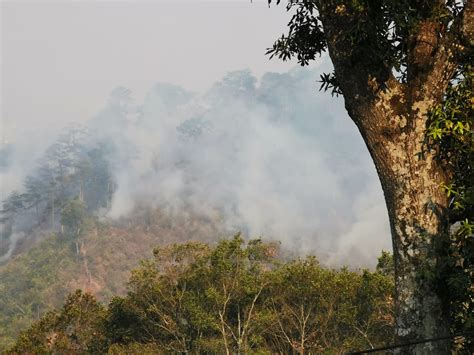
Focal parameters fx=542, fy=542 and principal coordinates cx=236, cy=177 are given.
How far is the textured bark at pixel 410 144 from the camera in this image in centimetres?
418

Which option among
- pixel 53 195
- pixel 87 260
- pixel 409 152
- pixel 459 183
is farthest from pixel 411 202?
pixel 53 195

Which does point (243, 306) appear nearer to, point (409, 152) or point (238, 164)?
point (409, 152)

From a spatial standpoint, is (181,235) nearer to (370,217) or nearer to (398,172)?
(370,217)

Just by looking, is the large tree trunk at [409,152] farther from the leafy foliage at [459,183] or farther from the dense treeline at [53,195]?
the dense treeline at [53,195]

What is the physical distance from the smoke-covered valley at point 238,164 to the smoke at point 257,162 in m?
0.26

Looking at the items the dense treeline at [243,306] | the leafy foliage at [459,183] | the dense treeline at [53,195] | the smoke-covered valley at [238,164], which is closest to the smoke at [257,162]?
the smoke-covered valley at [238,164]

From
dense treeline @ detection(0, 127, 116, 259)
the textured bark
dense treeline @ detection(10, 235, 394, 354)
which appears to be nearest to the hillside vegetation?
dense treeline @ detection(0, 127, 116, 259)

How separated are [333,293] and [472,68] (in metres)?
20.0

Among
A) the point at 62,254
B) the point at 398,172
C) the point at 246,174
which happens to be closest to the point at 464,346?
the point at 398,172

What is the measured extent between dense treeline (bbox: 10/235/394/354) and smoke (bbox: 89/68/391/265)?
6657cm

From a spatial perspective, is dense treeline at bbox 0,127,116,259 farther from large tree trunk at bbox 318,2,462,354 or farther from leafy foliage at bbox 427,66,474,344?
leafy foliage at bbox 427,66,474,344

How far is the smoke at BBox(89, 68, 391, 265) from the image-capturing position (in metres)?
104

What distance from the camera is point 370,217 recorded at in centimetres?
10056

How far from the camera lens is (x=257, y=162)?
129375 millimetres
